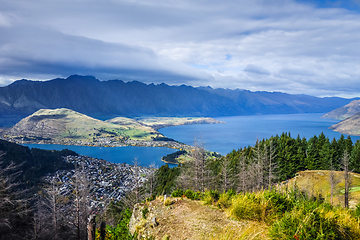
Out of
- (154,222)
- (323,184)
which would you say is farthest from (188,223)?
(323,184)

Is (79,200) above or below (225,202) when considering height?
below

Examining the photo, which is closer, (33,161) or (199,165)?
(199,165)

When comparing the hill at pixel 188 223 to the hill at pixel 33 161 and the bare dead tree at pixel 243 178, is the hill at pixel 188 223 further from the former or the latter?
the hill at pixel 33 161

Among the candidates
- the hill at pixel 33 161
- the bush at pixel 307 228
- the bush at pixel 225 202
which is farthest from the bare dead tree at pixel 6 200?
the hill at pixel 33 161

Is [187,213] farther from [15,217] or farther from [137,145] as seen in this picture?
[137,145]

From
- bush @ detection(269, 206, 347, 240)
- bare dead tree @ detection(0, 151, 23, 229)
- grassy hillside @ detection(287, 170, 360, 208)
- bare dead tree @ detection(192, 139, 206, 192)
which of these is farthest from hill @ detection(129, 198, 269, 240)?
grassy hillside @ detection(287, 170, 360, 208)

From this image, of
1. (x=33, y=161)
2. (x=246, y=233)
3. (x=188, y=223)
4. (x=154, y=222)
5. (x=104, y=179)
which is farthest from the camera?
(x=33, y=161)

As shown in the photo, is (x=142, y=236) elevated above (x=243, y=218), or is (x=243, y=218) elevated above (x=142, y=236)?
(x=243, y=218)

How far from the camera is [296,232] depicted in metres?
4.47

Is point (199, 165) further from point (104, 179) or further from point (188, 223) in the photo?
point (104, 179)

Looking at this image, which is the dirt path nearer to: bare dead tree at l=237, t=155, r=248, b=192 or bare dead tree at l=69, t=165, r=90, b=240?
bare dead tree at l=69, t=165, r=90, b=240

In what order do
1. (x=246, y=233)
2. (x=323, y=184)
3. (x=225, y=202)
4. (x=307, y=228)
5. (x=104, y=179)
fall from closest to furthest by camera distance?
(x=307, y=228)
(x=246, y=233)
(x=225, y=202)
(x=323, y=184)
(x=104, y=179)

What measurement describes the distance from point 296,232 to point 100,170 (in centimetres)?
9786

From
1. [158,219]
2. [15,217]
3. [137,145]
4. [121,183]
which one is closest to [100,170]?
[121,183]
